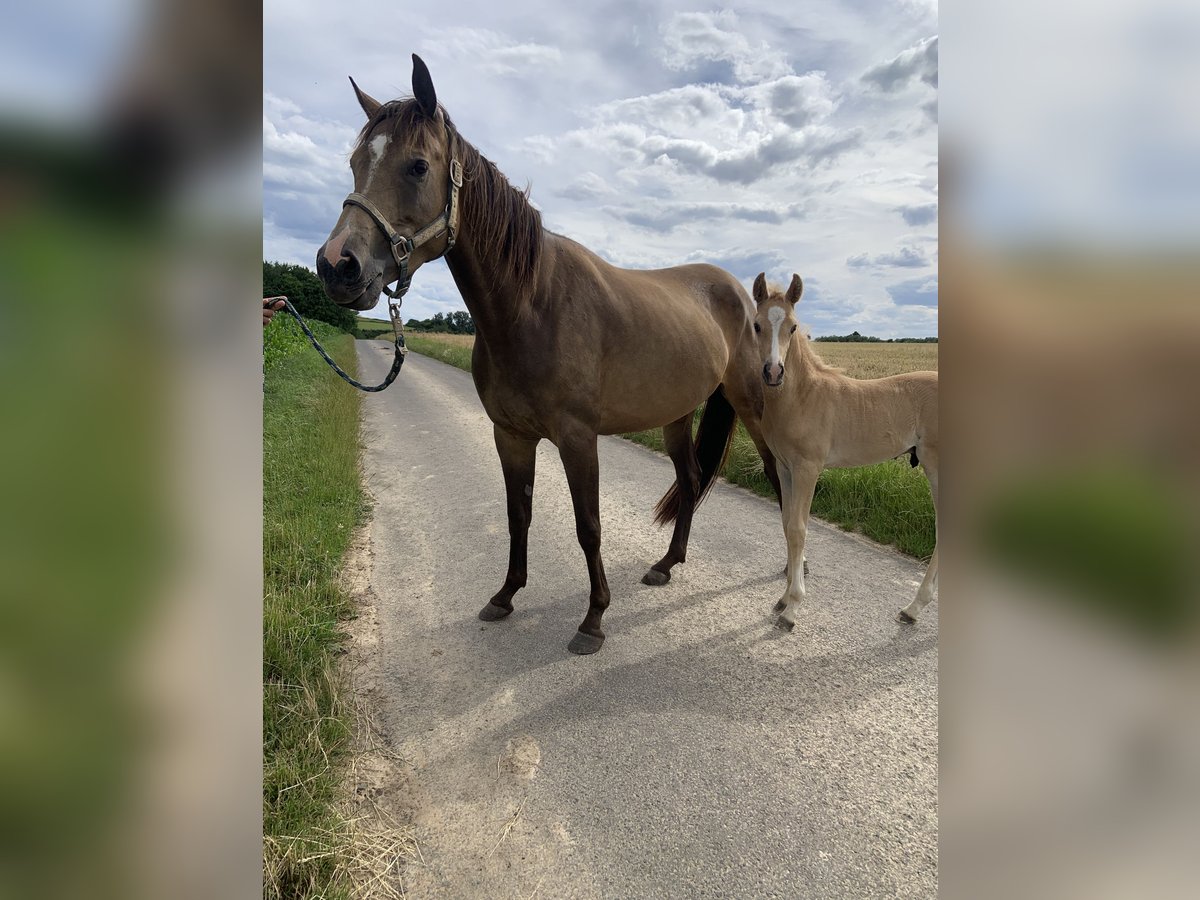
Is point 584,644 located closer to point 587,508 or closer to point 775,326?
point 587,508

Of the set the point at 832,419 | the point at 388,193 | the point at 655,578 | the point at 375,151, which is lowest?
the point at 655,578

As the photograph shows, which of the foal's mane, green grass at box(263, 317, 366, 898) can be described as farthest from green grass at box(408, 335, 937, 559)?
green grass at box(263, 317, 366, 898)

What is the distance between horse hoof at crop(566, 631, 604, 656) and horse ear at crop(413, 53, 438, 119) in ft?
7.81

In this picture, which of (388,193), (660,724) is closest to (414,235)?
(388,193)

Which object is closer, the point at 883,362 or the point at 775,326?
the point at 775,326

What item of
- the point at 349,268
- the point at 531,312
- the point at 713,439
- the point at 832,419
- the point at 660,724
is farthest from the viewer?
the point at 713,439

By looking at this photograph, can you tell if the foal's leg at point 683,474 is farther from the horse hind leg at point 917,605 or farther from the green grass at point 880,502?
the horse hind leg at point 917,605

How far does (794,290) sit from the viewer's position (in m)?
3.26

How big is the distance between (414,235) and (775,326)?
1910mm

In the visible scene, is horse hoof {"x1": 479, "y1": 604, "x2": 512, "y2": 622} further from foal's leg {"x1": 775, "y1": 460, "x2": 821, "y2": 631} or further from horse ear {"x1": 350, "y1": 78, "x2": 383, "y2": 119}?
horse ear {"x1": 350, "y1": 78, "x2": 383, "y2": 119}

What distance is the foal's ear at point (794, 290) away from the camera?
3.22m
